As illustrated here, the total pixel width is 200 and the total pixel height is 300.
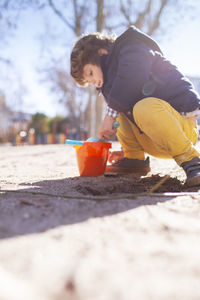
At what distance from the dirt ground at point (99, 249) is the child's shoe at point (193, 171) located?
28cm

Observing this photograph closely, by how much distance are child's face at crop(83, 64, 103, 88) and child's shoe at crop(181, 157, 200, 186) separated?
0.85 metres

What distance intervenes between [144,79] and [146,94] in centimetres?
9

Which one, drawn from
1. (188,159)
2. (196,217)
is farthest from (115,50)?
(196,217)

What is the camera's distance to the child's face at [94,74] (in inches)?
70.4

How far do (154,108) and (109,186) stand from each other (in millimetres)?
452

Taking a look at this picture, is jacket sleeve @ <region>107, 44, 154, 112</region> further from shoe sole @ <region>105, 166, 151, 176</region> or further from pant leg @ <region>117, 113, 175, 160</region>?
shoe sole @ <region>105, 166, 151, 176</region>

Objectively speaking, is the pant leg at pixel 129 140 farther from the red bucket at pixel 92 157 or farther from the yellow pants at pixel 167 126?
the yellow pants at pixel 167 126

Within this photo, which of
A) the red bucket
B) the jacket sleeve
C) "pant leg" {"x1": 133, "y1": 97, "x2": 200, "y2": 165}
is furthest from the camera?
the red bucket

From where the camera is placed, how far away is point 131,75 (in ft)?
4.61

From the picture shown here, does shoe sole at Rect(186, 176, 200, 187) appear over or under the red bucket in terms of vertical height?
over

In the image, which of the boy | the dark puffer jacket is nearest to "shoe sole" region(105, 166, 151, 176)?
the boy

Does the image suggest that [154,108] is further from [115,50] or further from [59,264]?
[59,264]

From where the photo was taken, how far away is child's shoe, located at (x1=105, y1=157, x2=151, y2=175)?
6.00ft

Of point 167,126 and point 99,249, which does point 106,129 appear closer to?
point 167,126
